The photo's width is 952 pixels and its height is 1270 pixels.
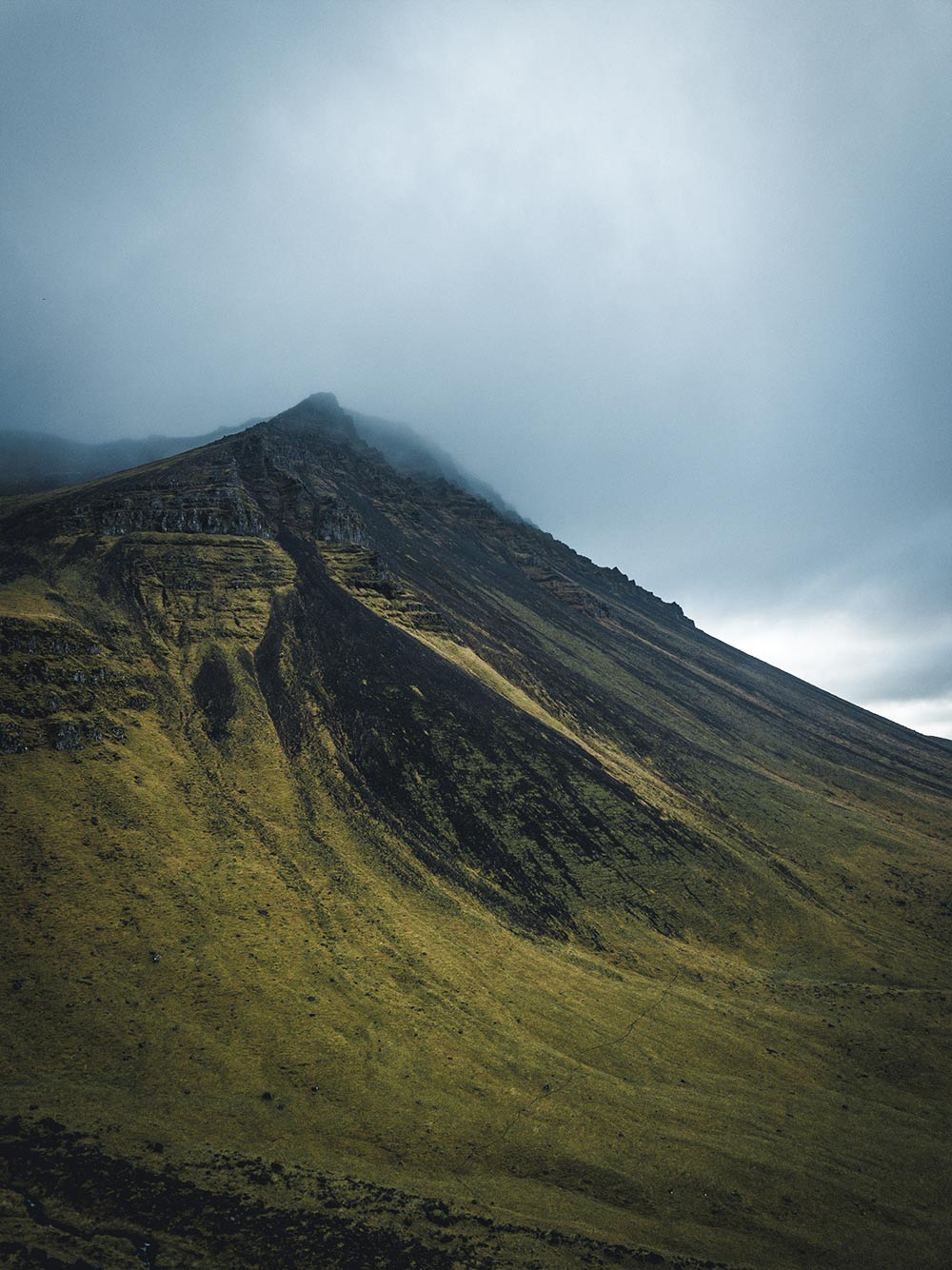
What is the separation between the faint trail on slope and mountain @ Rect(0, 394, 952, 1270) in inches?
17.3

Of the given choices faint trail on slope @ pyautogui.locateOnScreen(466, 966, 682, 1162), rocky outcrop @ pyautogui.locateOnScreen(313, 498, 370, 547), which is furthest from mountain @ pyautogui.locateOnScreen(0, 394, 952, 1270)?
rocky outcrop @ pyautogui.locateOnScreen(313, 498, 370, 547)

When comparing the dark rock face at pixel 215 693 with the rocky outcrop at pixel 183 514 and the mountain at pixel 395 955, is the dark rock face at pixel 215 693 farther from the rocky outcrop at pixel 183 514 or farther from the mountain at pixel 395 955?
the rocky outcrop at pixel 183 514

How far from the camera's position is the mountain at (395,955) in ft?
90.6

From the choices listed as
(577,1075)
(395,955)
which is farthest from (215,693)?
(577,1075)

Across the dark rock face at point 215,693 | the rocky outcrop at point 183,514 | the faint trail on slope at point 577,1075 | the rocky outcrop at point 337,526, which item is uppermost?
the rocky outcrop at point 337,526

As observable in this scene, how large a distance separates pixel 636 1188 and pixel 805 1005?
1260 inches

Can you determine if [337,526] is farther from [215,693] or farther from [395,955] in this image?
[395,955]

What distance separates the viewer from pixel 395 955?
49.4 metres

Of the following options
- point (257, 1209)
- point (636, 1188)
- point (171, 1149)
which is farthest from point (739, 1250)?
point (171, 1149)

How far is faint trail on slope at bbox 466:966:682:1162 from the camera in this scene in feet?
108

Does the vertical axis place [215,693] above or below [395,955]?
above

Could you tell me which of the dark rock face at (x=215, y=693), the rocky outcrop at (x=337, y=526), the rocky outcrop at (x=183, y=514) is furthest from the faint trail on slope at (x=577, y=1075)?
the rocky outcrop at (x=337, y=526)

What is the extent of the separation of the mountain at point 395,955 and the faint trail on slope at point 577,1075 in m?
0.44

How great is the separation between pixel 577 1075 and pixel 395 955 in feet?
57.8
